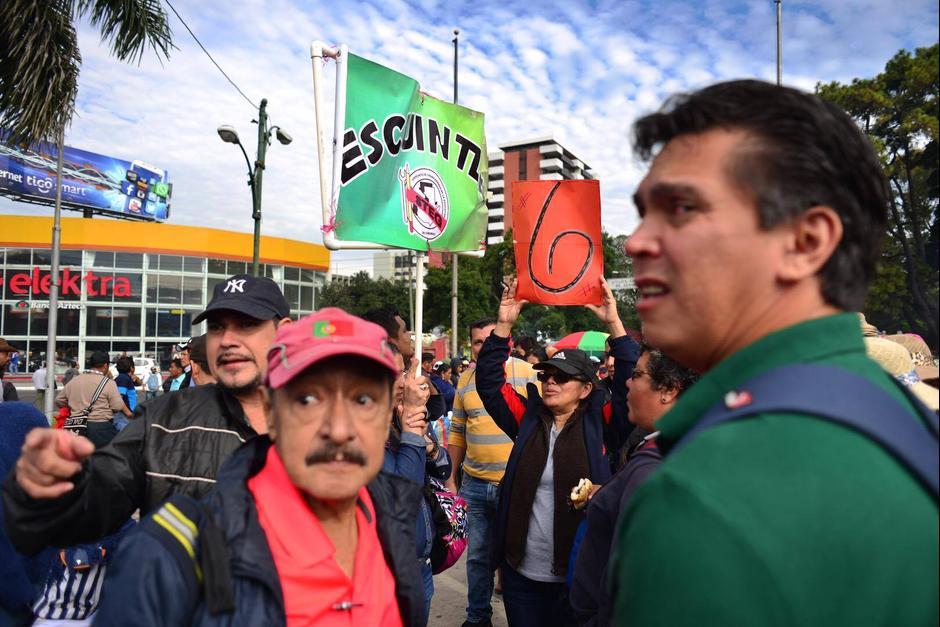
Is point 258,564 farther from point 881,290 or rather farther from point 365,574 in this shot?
point 881,290

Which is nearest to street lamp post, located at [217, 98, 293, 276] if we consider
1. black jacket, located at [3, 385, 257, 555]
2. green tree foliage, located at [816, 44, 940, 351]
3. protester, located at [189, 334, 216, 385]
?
protester, located at [189, 334, 216, 385]

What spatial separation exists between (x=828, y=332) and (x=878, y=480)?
26 cm

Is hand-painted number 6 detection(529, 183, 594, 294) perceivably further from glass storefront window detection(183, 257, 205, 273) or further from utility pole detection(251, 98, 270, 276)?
glass storefront window detection(183, 257, 205, 273)

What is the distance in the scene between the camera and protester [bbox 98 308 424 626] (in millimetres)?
1291

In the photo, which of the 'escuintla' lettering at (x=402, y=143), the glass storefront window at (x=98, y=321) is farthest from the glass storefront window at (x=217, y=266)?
the 'escuintla' lettering at (x=402, y=143)

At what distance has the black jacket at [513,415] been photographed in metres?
3.56

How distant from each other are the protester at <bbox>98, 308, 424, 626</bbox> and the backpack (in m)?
1.05

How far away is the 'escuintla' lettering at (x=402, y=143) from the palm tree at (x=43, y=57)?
5.43 metres

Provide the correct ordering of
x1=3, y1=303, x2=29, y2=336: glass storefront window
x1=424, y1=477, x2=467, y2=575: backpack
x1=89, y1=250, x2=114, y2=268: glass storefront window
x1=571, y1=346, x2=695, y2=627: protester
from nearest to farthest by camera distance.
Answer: x1=571, y1=346, x2=695, y2=627: protester
x1=424, y1=477, x2=467, y2=575: backpack
x1=3, y1=303, x2=29, y2=336: glass storefront window
x1=89, y1=250, x2=114, y2=268: glass storefront window

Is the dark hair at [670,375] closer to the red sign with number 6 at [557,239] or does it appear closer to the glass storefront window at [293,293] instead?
the red sign with number 6 at [557,239]

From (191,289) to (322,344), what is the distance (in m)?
41.0

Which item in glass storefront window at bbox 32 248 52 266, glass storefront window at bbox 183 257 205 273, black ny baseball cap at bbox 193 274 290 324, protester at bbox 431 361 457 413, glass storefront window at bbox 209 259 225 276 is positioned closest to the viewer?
black ny baseball cap at bbox 193 274 290 324

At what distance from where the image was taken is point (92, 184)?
136 feet

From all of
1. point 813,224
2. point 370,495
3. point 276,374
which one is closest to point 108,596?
point 276,374
